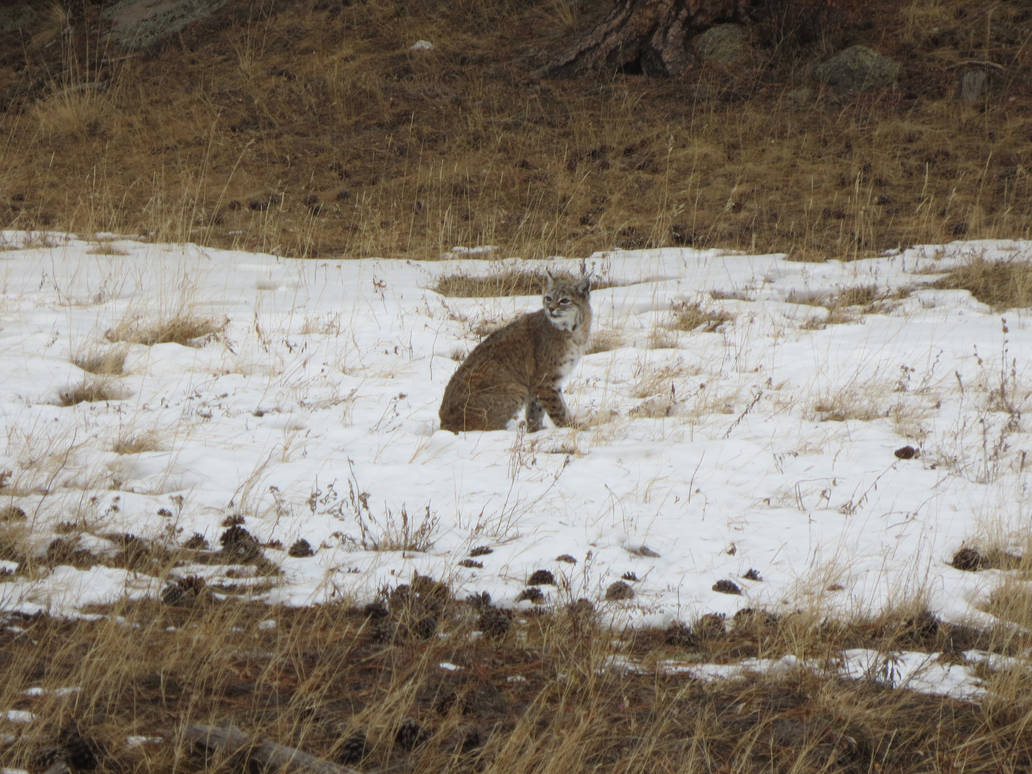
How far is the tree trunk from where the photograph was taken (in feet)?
58.1

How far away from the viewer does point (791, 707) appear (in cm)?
381

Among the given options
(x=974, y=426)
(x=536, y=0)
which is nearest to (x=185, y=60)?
(x=536, y=0)

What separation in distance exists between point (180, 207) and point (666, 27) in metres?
8.27

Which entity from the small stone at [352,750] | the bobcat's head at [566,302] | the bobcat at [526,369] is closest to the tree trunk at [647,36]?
the bobcat's head at [566,302]

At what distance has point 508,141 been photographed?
16344mm

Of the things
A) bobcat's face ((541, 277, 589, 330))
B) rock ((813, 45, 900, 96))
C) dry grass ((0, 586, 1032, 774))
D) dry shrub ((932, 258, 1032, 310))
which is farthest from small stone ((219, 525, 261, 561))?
rock ((813, 45, 900, 96))

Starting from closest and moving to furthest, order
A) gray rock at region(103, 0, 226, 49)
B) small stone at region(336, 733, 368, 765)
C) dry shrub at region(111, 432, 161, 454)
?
small stone at region(336, 733, 368, 765) → dry shrub at region(111, 432, 161, 454) → gray rock at region(103, 0, 226, 49)

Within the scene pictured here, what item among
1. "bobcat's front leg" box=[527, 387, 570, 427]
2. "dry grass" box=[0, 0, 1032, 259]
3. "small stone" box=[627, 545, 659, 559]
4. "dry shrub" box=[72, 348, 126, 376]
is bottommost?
"small stone" box=[627, 545, 659, 559]

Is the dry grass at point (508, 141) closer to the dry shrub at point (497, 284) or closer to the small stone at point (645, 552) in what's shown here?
the dry shrub at point (497, 284)

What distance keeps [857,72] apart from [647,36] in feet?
11.1

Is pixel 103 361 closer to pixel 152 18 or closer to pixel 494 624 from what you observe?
pixel 494 624

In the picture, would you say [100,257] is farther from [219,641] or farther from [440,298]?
[219,641]

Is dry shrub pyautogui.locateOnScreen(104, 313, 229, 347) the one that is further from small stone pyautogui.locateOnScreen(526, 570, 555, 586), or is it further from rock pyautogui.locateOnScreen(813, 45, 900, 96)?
rock pyautogui.locateOnScreen(813, 45, 900, 96)

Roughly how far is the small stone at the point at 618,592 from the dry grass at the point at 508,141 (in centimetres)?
844
